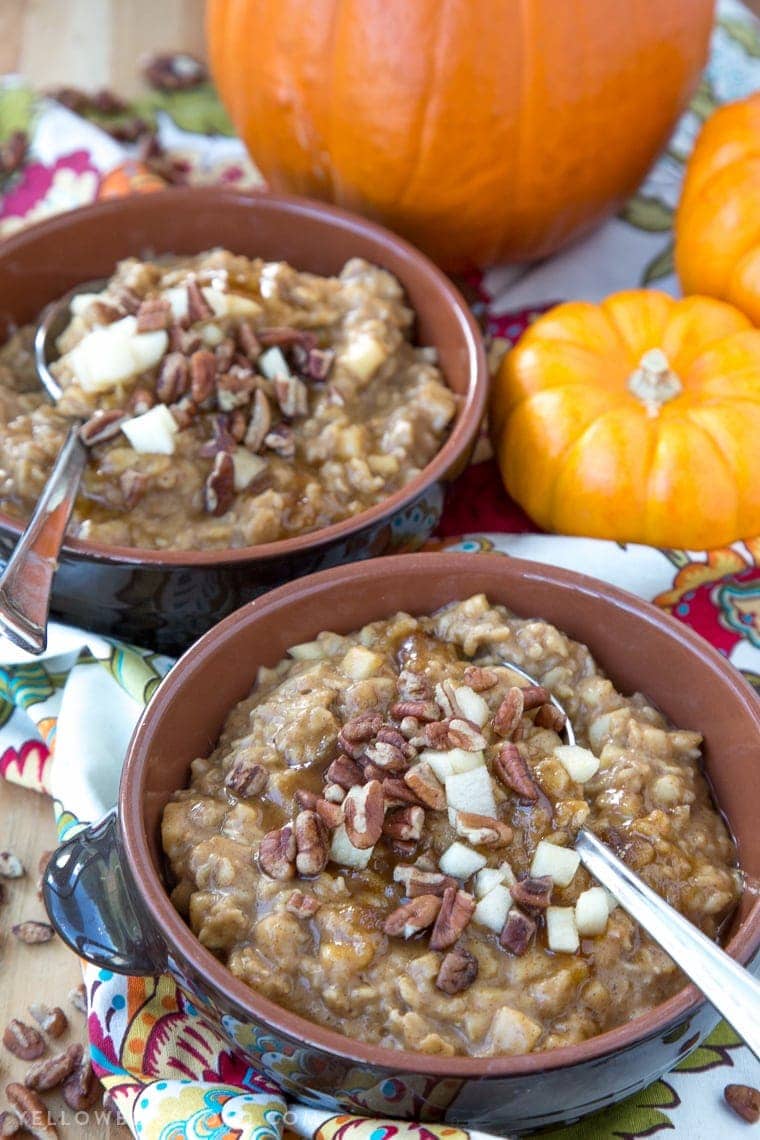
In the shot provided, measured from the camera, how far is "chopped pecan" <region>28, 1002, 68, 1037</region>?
1.79 m

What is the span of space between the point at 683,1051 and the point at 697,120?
7.52 ft

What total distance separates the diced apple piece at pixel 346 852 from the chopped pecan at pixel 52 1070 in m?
0.47

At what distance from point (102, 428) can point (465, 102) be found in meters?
0.96

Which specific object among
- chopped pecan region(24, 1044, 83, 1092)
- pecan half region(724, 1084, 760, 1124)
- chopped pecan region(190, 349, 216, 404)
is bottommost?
chopped pecan region(24, 1044, 83, 1092)

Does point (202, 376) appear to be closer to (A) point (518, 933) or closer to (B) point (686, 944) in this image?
(A) point (518, 933)

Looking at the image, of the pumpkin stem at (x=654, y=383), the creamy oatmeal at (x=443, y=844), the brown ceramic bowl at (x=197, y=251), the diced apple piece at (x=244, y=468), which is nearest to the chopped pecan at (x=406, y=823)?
the creamy oatmeal at (x=443, y=844)

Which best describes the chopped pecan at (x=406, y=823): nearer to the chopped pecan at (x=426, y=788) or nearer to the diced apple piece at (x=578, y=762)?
the chopped pecan at (x=426, y=788)

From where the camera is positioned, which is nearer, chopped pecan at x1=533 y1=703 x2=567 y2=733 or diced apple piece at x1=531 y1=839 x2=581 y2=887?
diced apple piece at x1=531 y1=839 x2=581 y2=887

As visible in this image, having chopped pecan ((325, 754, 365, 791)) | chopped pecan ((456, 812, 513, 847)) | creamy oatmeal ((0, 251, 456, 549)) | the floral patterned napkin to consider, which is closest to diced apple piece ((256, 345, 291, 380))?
creamy oatmeal ((0, 251, 456, 549))

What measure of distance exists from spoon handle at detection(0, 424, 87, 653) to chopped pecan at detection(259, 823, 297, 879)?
1.59 feet

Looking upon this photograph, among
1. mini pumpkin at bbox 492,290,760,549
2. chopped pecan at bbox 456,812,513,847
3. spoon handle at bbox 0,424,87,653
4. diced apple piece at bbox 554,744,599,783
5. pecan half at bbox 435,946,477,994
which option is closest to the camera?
pecan half at bbox 435,946,477,994

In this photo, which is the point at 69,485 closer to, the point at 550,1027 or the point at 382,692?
the point at 382,692

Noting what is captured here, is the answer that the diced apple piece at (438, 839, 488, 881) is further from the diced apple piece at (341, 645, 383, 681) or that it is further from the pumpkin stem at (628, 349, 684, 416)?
the pumpkin stem at (628, 349, 684, 416)

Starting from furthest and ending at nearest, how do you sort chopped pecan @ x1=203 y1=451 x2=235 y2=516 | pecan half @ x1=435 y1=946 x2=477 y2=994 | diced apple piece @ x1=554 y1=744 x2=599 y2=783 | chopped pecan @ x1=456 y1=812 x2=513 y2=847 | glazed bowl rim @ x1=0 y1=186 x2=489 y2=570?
chopped pecan @ x1=203 y1=451 x2=235 y2=516 < glazed bowl rim @ x1=0 y1=186 x2=489 y2=570 < diced apple piece @ x1=554 y1=744 x2=599 y2=783 < chopped pecan @ x1=456 y1=812 x2=513 y2=847 < pecan half @ x1=435 y1=946 x2=477 y2=994
